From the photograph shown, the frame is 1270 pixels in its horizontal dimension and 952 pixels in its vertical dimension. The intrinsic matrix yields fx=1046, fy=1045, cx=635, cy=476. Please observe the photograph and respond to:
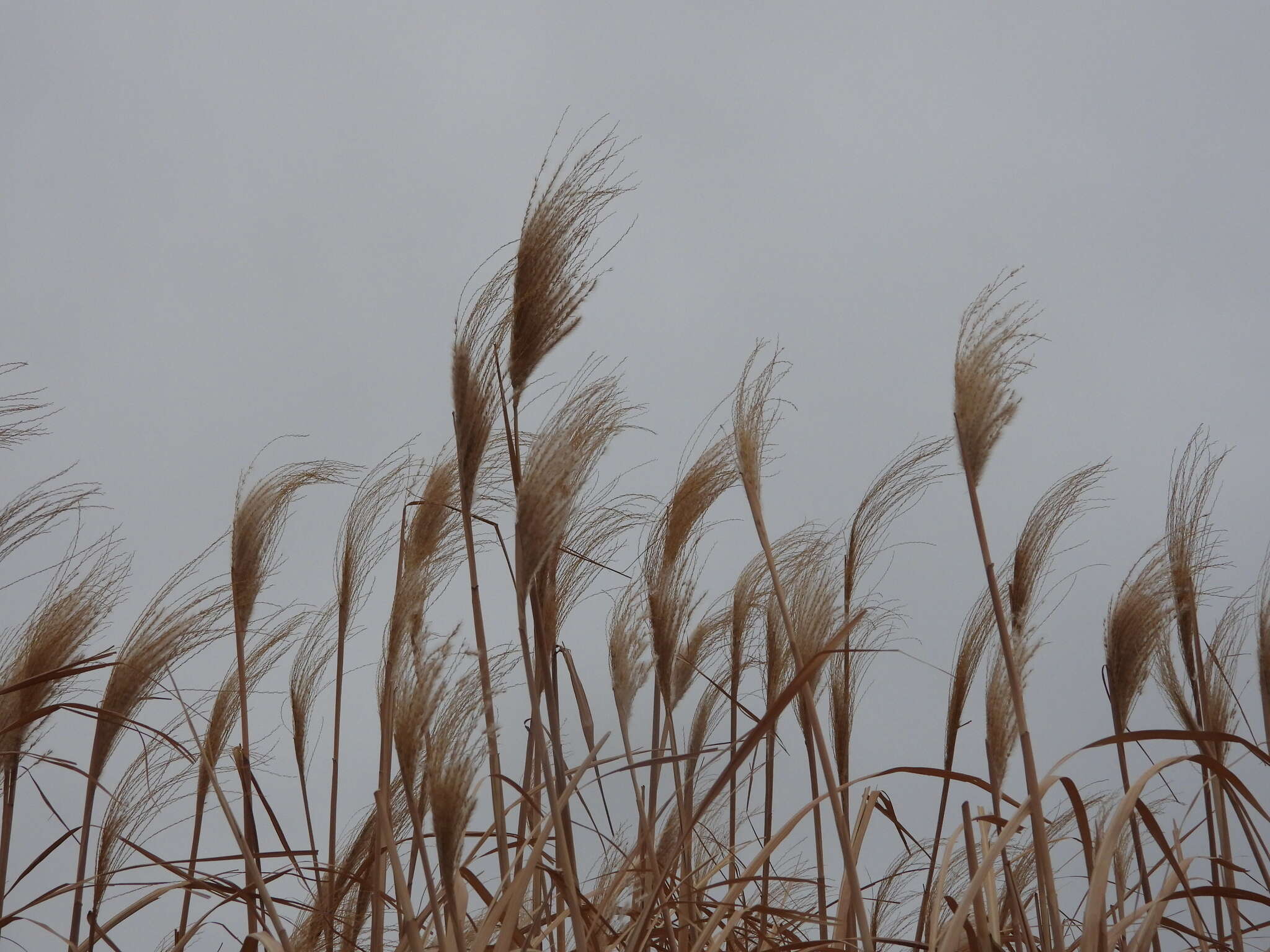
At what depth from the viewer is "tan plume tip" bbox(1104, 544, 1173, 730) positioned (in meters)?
1.90

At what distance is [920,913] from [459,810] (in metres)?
1.34

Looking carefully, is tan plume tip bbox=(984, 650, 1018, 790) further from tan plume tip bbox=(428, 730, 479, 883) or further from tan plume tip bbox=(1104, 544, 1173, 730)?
tan plume tip bbox=(428, 730, 479, 883)

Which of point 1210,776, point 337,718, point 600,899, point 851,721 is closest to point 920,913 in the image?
point 851,721

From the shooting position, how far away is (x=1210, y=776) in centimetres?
207

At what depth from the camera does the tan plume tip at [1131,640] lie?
1.90m

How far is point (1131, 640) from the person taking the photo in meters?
1.95

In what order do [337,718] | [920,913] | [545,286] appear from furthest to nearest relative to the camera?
[920,913]
[337,718]
[545,286]

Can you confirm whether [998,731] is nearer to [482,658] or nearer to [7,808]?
[482,658]

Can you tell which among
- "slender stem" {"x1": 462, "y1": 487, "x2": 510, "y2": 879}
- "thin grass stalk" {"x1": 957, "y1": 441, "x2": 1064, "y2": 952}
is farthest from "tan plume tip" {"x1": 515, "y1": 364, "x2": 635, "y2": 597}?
"thin grass stalk" {"x1": 957, "y1": 441, "x2": 1064, "y2": 952}

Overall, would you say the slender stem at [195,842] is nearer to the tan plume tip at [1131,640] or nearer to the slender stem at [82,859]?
the slender stem at [82,859]

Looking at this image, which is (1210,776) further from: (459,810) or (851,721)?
(459,810)

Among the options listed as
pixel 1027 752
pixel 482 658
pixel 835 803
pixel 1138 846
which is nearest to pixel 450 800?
pixel 482 658

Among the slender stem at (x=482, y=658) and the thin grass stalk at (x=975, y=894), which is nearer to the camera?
the slender stem at (x=482, y=658)

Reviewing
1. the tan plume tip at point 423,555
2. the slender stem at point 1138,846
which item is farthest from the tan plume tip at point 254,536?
the slender stem at point 1138,846
